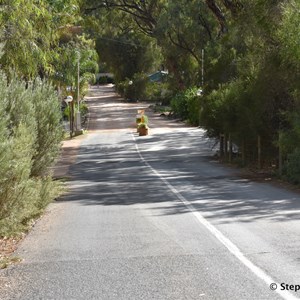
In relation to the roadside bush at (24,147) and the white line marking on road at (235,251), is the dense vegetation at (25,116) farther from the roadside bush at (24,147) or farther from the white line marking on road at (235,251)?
the white line marking on road at (235,251)

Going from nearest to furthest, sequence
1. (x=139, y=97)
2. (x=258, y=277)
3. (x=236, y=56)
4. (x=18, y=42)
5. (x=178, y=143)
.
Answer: (x=258, y=277) → (x=18, y=42) → (x=236, y=56) → (x=178, y=143) → (x=139, y=97)

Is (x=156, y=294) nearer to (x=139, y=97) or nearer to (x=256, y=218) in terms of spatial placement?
(x=256, y=218)

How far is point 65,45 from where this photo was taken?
130ft

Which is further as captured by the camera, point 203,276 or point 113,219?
point 113,219

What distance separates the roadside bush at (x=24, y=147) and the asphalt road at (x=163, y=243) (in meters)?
0.53

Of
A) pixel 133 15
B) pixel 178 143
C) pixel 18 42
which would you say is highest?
pixel 133 15

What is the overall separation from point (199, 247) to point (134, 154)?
2630 centimetres

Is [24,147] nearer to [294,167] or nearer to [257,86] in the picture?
[294,167]

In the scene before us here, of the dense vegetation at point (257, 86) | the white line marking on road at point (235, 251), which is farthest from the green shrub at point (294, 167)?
the white line marking on road at point (235, 251)

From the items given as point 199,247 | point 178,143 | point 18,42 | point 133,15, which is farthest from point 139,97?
point 199,247

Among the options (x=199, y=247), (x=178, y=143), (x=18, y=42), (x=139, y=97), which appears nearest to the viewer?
(x=199, y=247)

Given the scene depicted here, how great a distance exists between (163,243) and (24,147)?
2.87 metres

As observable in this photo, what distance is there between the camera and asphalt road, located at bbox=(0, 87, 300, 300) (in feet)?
23.6

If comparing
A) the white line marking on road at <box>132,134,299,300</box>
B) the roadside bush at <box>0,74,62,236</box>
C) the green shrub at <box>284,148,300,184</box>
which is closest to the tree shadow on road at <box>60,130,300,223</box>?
the white line marking on road at <box>132,134,299,300</box>
